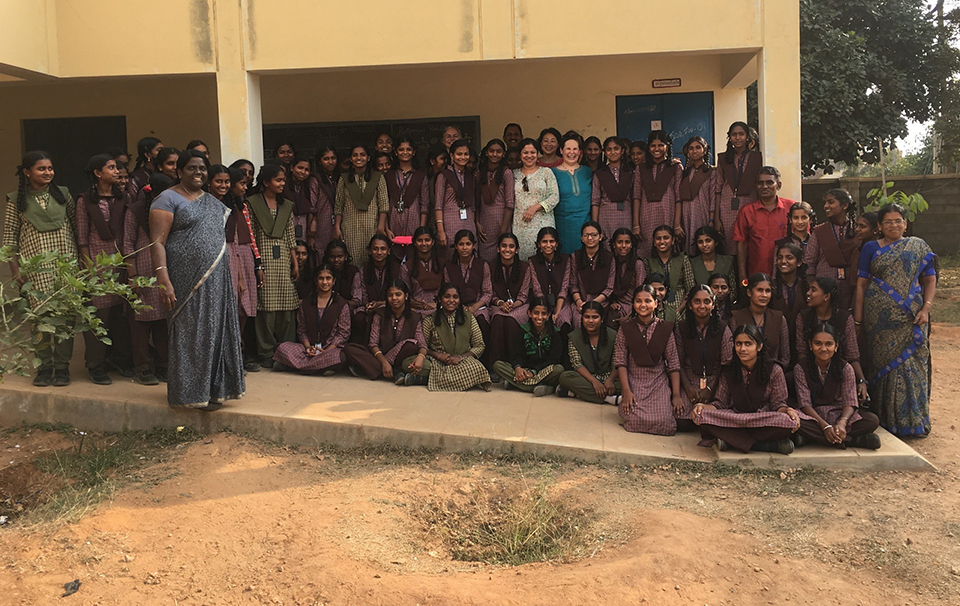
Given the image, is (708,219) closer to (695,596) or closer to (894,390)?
(894,390)

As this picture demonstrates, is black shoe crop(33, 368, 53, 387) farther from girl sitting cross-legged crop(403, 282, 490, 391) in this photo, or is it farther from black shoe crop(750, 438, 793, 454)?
black shoe crop(750, 438, 793, 454)

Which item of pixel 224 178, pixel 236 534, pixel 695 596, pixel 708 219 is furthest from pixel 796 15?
pixel 236 534

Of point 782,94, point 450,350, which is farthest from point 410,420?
point 782,94

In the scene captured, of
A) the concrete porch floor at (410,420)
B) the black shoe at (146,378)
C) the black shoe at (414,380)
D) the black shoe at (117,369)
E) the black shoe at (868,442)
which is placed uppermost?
the black shoe at (117,369)

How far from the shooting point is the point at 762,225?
6.33 meters

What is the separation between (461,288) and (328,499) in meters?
2.63

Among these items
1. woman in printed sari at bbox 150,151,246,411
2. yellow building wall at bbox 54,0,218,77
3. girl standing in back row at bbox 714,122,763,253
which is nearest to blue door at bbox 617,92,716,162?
girl standing in back row at bbox 714,122,763,253

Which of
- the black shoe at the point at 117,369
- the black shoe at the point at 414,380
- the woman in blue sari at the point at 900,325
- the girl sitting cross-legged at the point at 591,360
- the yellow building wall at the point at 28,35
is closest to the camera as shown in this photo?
the woman in blue sari at the point at 900,325

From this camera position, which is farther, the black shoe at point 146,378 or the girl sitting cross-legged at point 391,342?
the girl sitting cross-legged at point 391,342

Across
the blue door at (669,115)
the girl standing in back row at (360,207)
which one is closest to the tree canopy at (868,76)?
the blue door at (669,115)

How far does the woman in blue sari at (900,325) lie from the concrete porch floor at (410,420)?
0.36m

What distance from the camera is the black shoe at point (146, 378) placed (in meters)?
5.80

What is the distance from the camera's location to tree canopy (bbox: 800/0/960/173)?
39.2 feet

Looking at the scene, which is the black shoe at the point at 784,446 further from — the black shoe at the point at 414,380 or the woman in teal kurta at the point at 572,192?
the woman in teal kurta at the point at 572,192
